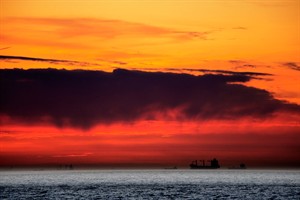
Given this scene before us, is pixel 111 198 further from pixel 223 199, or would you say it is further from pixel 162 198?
pixel 223 199

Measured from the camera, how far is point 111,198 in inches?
5138

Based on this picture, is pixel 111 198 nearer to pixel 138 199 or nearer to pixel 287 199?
pixel 138 199

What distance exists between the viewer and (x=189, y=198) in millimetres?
129125

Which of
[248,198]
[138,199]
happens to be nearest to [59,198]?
[138,199]

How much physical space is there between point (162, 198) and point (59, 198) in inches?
788

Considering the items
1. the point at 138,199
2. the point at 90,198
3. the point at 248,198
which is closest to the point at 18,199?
the point at 90,198

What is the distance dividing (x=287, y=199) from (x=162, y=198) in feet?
78.0

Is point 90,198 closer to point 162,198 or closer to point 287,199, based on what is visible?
point 162,198

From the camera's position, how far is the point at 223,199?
417 ft

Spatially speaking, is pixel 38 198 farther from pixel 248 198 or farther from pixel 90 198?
pixel 248 198

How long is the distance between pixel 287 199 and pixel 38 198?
4802cm

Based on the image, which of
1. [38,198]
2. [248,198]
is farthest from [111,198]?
[248,198]

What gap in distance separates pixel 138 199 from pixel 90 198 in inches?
423

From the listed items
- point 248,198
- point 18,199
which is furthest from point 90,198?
point 248,198
